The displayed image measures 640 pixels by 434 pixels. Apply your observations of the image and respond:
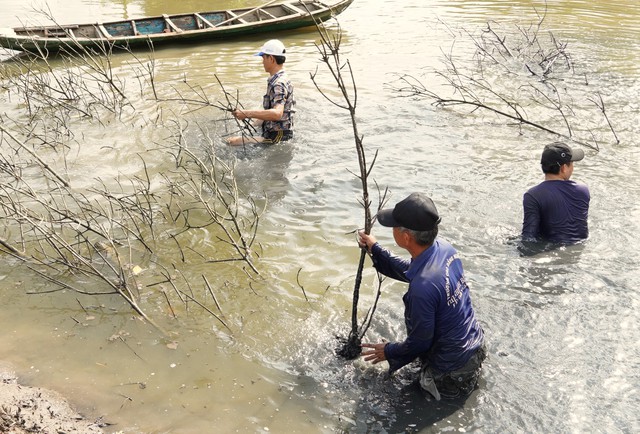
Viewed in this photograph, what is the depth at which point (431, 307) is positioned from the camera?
3412mm

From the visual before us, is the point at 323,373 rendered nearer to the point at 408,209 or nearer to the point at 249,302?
the point at 249,302

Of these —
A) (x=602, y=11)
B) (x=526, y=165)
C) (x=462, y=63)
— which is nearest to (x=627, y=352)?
(x=526, y=165)

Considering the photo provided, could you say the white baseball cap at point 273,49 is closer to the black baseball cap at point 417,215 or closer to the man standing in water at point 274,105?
the man standing in water at point 274,105

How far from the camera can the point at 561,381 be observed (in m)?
4.03

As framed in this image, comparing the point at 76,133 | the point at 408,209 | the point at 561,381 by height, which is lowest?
the point at 561,381

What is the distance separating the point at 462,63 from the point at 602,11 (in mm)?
7015

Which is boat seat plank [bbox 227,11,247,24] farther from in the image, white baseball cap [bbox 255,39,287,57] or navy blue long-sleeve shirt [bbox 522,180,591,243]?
navy blue long-sleeve shirt [bbox 522,180,591,243]

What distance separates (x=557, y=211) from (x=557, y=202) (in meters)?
0.10

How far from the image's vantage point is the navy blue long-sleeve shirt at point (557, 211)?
5.30 meters

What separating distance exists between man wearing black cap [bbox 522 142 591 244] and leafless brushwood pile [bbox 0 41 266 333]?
8.75ft

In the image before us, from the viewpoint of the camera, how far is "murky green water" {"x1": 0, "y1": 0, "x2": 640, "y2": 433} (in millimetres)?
3830

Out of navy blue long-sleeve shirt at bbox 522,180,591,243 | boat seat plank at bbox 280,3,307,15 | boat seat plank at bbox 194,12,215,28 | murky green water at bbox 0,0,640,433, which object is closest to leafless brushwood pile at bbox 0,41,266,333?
murky green water at bbox 0,0,640,433

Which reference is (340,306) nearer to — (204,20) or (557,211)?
(557,211)

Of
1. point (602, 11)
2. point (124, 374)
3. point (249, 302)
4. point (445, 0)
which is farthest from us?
point (445, 0)
